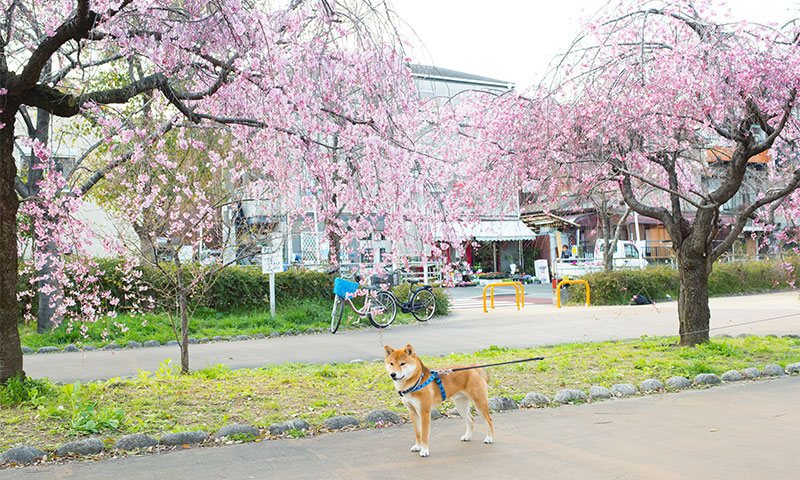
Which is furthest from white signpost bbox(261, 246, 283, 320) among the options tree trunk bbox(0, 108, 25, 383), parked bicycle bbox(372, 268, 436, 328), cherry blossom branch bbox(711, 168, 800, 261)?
cherry blossom branch bbox(711, 168, 800, 261)

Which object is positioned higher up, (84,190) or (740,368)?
(84,190)

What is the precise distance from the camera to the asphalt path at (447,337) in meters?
9.52

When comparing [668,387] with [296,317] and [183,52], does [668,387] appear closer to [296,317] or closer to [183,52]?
[183,52]

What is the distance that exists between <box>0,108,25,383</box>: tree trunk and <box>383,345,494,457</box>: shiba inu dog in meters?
3.95

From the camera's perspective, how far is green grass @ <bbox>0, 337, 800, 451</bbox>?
5348 millimetres

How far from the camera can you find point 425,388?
4.59 metres

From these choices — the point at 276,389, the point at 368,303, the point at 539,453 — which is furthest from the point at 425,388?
the point at 368,303

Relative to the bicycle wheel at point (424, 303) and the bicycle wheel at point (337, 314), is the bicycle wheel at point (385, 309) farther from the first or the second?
the bicycle wheel at point (424, 303)

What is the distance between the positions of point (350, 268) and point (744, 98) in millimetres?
11365

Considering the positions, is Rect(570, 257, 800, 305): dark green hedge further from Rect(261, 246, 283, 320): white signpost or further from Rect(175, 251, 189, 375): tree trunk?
Rect(175, 251, 189, 375): tree trunk

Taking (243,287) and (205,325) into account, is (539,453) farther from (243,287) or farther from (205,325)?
(243,287)

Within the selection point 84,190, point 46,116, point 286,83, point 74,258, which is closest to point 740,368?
point 286,83

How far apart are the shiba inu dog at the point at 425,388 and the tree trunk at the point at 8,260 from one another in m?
3.95

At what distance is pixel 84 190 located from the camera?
33.8 feet
